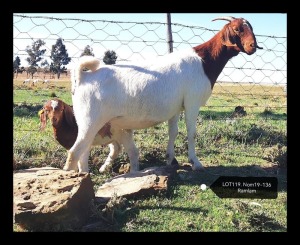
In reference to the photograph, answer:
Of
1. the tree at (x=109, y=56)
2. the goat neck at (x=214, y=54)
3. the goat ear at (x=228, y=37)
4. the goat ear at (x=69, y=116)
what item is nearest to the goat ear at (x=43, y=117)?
the goat ear at (x=69, y=116)

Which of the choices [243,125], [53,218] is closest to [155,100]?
[53,218]

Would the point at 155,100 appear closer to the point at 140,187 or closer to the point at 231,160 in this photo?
the point at 140,187

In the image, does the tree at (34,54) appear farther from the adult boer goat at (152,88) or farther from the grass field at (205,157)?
the adult boer goat at (152,88)

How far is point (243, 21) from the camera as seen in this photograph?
4199 mm

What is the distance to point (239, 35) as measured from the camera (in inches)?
169

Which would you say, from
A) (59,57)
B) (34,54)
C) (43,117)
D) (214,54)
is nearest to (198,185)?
(214,54)

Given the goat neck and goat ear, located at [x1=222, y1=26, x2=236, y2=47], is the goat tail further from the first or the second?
goat ear, located at [x1=222, y1=26, x2=236, y2=47]

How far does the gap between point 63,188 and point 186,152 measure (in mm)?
1712

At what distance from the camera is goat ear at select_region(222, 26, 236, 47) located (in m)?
4.30

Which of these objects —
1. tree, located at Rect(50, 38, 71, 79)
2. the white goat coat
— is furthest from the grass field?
the white goat coat

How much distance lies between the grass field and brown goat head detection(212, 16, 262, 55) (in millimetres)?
647

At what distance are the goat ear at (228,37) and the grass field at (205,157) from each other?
64cm

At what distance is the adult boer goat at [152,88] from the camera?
3979 millimetres

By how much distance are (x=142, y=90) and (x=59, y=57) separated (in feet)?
3.43
